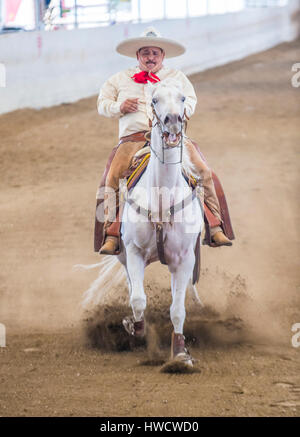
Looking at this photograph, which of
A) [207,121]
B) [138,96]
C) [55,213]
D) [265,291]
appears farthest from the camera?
[207,121]

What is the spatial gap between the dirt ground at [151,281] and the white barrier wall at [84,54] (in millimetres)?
378

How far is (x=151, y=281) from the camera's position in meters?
8.61

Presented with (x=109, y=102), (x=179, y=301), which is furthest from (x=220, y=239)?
(x=109, y=102)

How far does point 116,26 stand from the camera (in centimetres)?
1598

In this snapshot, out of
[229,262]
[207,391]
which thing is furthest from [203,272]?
[207,391]

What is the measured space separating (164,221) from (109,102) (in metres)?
1.25

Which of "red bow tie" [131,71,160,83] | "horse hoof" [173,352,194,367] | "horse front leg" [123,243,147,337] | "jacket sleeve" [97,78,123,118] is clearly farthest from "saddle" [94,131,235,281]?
"horse hoof" [173,352,194,367]

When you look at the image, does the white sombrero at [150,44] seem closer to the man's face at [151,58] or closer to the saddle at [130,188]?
the man's face at [151,58]

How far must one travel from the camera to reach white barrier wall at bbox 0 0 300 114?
42.8ft

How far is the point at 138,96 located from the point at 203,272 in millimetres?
3096

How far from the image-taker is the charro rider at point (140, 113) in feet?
20.7

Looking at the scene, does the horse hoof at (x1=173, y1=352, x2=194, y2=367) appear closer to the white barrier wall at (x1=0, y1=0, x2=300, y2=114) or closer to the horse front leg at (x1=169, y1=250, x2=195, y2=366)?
the horse front leg at (x1=169, y1=250, x2=195, y2=366)

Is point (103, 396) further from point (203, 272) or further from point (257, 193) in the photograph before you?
point (257, 193)

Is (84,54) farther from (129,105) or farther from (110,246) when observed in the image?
(110,246)
